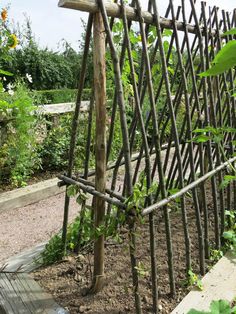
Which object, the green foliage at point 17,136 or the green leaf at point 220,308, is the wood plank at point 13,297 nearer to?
the green leaf at point 220,308

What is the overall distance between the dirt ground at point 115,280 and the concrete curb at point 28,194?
2206 mm

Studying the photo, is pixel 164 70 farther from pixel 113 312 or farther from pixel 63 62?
pixel 63 62

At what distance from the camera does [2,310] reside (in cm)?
185

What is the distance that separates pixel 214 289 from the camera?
1.99m

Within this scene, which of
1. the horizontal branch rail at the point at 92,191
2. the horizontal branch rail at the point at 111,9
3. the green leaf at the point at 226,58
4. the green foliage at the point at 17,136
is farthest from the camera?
the green foliage at the point at 17,136

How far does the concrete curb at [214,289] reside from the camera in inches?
72.1

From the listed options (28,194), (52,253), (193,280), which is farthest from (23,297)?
(28,194)

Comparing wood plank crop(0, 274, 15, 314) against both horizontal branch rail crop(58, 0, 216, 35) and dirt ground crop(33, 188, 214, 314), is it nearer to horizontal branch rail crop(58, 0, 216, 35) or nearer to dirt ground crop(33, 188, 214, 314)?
dirt ground crop(33, 188, 214, 314)

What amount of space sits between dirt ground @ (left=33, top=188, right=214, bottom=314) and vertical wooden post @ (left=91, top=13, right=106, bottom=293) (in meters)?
0.12

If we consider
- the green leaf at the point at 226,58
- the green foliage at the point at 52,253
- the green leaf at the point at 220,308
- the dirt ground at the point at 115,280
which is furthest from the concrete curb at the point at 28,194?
the green leaf at the point at 226,58

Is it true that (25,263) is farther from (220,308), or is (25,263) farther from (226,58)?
(226,58)

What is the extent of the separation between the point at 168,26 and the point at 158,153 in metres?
0.84

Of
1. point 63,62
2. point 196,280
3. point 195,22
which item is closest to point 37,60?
point 63,62

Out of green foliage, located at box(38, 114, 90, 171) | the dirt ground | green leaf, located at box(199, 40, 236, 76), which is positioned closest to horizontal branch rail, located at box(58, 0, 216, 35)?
green leaf, located at box(199, 40, 236, 76)
